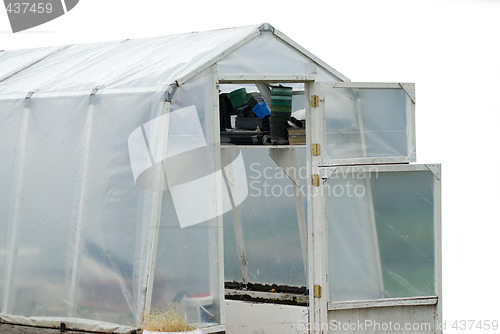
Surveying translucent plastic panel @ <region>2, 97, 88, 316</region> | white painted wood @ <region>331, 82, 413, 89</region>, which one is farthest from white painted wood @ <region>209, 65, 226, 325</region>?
translucent plastic panel @ <region>2, 97, 88, 316</region>

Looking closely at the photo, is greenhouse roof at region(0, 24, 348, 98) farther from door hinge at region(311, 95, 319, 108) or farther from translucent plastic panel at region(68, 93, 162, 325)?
door hinge at region(311, 95, 319, 108)

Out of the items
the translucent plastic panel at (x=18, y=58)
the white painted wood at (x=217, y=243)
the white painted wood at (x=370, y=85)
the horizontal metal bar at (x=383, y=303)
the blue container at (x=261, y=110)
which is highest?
the translucent plastic panel at (x=18, y=58)

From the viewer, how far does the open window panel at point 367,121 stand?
375 inches

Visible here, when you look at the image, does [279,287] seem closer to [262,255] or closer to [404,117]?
[262,255]

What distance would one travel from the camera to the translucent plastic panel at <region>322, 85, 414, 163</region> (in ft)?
31.3

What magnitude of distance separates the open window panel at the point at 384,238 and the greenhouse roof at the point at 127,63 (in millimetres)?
1244

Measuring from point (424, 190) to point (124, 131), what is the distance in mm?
2650

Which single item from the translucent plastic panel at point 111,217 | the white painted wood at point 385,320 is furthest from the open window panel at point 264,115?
the white painted wood at point 385,320

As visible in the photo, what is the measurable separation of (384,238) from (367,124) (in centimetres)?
100

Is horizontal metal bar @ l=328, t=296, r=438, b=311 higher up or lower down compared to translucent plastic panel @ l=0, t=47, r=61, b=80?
lower down

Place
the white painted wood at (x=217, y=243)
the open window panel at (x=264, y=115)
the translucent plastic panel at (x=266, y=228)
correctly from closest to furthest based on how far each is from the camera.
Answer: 1. the white painted wood at (x=217, y=243)
2. the open window panel at (x=264, y=115)
3. the translucent plastic panel at (x=266, y=228)

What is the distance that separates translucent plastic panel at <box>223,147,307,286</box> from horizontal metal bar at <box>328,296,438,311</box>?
2.32 m

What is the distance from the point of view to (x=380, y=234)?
9.71 metres

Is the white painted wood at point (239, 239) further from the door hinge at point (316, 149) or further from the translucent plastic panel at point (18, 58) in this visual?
the door hinge at point (316, 149)
